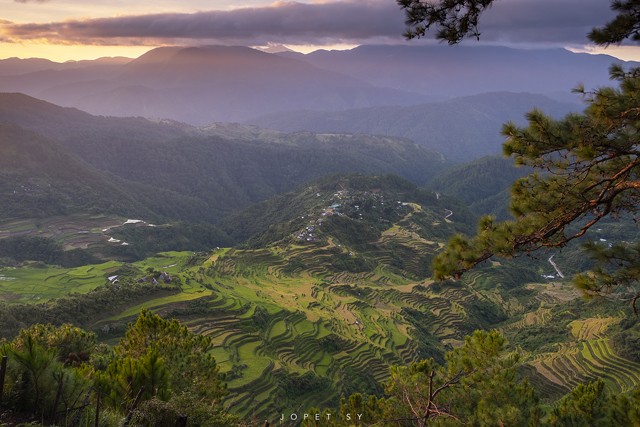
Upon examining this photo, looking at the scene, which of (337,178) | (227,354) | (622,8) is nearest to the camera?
(622,8)

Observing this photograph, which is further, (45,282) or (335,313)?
(45,282)

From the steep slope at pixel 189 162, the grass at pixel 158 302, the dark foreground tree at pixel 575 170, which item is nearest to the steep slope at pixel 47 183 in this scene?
the steep slope at pixel 189 162

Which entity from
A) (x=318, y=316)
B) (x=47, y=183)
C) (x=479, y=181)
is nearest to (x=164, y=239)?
(x=47, y=183)

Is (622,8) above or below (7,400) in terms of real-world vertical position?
above

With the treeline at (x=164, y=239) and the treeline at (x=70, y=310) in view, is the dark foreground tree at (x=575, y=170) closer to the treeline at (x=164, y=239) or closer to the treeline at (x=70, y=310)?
the treeline at (x=70, y=310)

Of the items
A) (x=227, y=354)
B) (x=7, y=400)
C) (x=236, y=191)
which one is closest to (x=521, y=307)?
(x=227, y=354)

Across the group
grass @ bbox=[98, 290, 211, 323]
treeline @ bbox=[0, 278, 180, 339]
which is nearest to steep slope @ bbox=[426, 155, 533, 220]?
grass @ bbox=[98, 290, 211, 323]

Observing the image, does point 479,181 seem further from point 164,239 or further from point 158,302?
point 158,302

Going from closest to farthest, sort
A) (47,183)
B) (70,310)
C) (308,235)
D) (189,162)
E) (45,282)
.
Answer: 1. (70,310)
2. (45,282)
3. (308,235)
4. (47,183)
5. (189,162)

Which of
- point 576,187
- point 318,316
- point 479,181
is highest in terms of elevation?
point 576,187

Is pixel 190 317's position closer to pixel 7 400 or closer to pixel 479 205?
pixel 7 400

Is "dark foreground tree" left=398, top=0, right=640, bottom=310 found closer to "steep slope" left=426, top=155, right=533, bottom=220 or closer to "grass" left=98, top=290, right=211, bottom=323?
"grass" left=98, top=290, right=211, bottom=323
